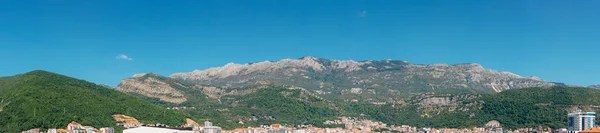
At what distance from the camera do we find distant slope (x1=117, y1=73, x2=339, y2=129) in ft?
375

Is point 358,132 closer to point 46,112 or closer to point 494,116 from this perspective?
point 494,116

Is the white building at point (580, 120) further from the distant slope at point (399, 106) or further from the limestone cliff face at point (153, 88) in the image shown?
the limestone cliff face at point (153, 88)

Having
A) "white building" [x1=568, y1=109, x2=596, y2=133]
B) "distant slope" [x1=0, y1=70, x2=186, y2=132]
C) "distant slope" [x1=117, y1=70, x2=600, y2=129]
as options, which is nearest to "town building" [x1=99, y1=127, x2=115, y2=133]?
"distant slope" [x1=0, y1=70, x2=186, y2=132]

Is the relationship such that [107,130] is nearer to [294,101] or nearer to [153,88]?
[294,101]

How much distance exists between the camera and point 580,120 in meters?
92.8

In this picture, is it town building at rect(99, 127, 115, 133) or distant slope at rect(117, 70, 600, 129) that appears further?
distant slope at rect(117, 70, 600, 129)

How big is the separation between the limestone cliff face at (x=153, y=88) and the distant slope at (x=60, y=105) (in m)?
25.2

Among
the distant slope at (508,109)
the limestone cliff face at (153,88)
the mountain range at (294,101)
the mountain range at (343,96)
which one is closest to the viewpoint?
the mountain range at (294,101)

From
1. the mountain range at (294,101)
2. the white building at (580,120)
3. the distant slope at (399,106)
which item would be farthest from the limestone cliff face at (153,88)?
the white building at (580,120)

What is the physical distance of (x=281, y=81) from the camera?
167375 mm

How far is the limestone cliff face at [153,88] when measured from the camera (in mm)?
128125

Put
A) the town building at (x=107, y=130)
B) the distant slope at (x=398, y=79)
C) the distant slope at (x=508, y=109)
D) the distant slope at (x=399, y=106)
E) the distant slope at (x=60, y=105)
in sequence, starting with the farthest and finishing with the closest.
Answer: the distant slope at (x=398, y=79)
the distant slope at (x=399, y=106)
the distant slope at (x=508, y=109)
the distant slope at (x=60, y=105)
the town building at (x=107, y=130)

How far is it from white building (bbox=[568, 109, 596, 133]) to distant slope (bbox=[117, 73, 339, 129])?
1502 inches

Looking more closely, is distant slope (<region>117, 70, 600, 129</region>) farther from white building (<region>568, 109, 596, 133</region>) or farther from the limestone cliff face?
white building (<region>568, 109, 596, 133</region>)
